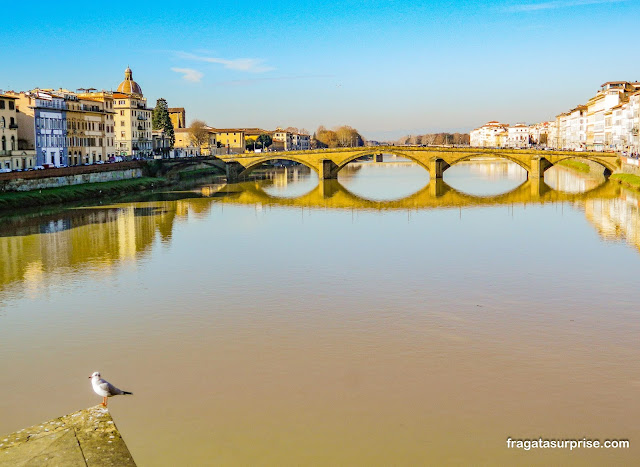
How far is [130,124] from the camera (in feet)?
221

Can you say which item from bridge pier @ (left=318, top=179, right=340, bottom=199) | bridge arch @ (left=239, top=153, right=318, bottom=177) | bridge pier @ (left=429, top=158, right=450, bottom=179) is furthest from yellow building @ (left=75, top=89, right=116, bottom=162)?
bridge pier @ (left=429, top=158, right=450, bottom=179)

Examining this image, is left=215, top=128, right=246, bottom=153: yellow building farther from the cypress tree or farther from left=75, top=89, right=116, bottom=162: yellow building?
left=75, top=89, right=116, bottom=162: yellow building

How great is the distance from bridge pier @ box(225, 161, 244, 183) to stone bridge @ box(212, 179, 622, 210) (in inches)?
409

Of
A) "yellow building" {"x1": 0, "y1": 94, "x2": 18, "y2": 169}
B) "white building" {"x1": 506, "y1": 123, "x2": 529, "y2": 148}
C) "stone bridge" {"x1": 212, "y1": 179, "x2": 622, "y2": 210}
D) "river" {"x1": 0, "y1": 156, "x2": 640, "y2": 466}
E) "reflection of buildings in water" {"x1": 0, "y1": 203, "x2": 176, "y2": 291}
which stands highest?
"white building" {"x1": 506, "y1": 123, "x2": 529, "y2": 148}

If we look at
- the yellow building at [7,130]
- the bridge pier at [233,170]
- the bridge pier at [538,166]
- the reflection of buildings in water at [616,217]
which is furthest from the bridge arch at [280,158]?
the reflection of buildings in water at [616,217]

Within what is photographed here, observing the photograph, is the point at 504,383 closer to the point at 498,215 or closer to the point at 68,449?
the point at 68,449

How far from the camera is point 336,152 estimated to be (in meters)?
58.8

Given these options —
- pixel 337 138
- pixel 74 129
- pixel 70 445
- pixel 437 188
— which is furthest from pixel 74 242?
pixel 337 138


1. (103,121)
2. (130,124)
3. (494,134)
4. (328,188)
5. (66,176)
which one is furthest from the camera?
(494,134)

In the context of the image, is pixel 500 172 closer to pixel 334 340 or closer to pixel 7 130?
pixel 7 130

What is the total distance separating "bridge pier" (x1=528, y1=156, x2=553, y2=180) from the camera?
54.2 m
